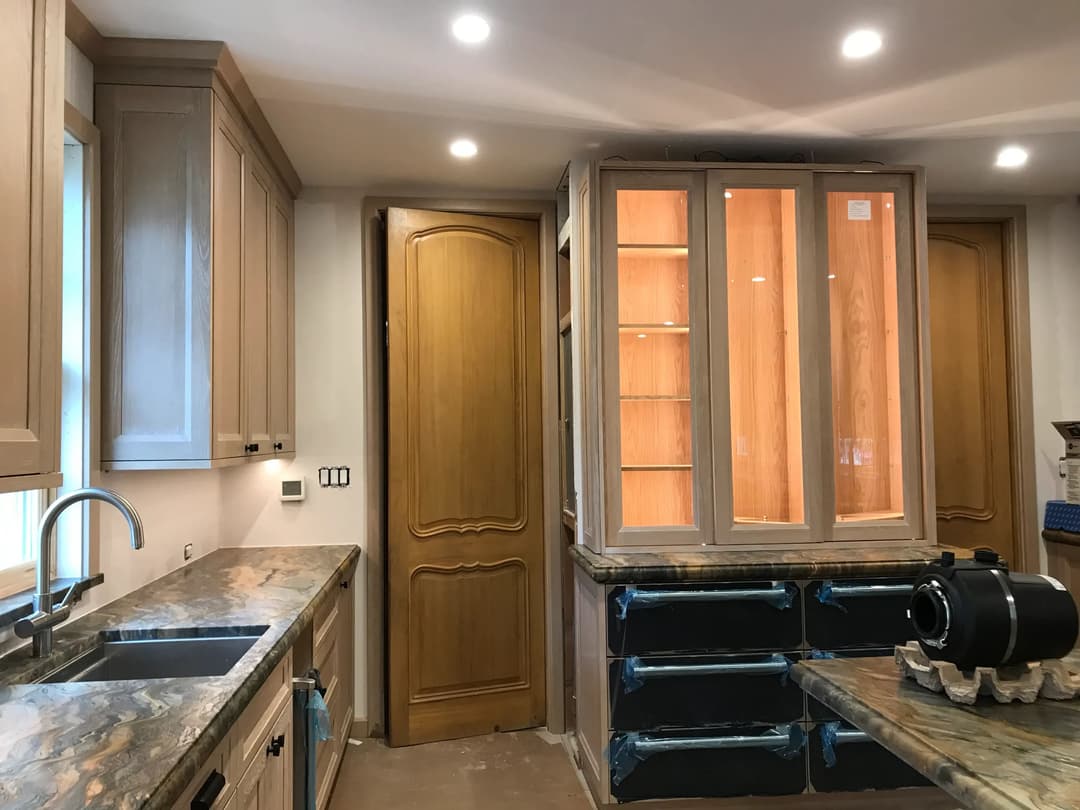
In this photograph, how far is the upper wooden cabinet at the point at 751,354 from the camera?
8.91 ft

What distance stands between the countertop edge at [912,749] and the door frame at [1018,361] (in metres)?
2.76

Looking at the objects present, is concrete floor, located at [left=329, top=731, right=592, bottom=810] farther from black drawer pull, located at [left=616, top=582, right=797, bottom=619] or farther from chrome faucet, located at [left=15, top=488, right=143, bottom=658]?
chrome faucet, located at [left=15, top=488, right=143, bottom=658]

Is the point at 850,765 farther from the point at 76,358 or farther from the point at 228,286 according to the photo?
the point at 76,358

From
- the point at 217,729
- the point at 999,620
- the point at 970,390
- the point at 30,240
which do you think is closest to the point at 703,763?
the point at 999,620

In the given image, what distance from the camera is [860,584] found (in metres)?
2.54

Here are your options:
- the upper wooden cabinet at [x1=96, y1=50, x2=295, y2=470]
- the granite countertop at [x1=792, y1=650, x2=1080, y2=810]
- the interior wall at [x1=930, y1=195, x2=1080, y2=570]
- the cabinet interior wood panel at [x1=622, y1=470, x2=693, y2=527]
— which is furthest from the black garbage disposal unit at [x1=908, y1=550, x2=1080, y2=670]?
the interior wall at [x1=930, y1=195, x2=1080, y2=570]

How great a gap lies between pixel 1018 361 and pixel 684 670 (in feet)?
8.10

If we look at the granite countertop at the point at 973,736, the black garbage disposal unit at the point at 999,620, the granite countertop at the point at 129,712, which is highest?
the black garbage disposal unit at the point at 999,620

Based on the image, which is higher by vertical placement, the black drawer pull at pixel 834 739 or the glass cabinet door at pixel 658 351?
the glass cabinet door at pixel 658 351

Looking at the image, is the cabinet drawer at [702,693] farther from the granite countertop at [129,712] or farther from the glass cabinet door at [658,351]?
the granite countertop at [129,712]

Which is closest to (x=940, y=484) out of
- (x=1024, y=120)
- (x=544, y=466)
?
(x=1024, y=120)

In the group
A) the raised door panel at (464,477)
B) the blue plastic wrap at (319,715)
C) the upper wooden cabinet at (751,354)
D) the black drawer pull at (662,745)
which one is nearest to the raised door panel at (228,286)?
the blue plastic wrap at (319,715)

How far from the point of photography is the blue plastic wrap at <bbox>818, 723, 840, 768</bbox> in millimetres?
2471

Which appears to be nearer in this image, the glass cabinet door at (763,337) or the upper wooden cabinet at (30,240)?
the upper wooden cabinet at (30,240)
